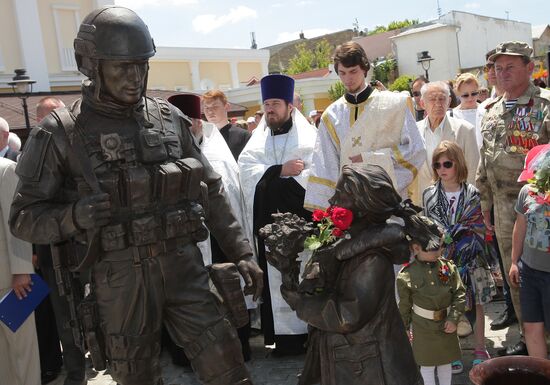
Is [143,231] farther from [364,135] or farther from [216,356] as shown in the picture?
[364,135]

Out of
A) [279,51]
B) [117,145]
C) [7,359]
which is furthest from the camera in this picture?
[279,51]

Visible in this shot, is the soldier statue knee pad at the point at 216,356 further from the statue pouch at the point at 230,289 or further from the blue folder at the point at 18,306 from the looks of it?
the blue folder at the point at 18,306

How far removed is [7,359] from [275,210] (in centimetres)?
245

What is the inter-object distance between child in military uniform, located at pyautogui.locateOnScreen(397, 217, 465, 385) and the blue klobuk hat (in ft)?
6.94

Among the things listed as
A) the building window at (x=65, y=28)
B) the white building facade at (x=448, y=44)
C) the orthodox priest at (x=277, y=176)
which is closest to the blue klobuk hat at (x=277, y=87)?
the orthodox priest at (x=277, y=176)

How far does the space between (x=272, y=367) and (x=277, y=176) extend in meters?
1.62

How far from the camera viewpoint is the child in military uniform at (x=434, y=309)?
391cm

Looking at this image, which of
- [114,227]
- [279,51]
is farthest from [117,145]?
[279,51]

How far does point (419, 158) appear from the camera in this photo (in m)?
4.79

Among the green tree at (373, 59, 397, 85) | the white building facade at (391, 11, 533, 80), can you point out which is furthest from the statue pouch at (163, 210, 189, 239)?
the green tree at (373, 59, 397, 85)

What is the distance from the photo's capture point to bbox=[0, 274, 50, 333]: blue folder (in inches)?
176

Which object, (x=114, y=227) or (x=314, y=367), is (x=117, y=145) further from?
(x=314, y=367)

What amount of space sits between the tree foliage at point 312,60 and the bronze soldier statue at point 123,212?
176 feet

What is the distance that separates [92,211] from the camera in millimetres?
2803
